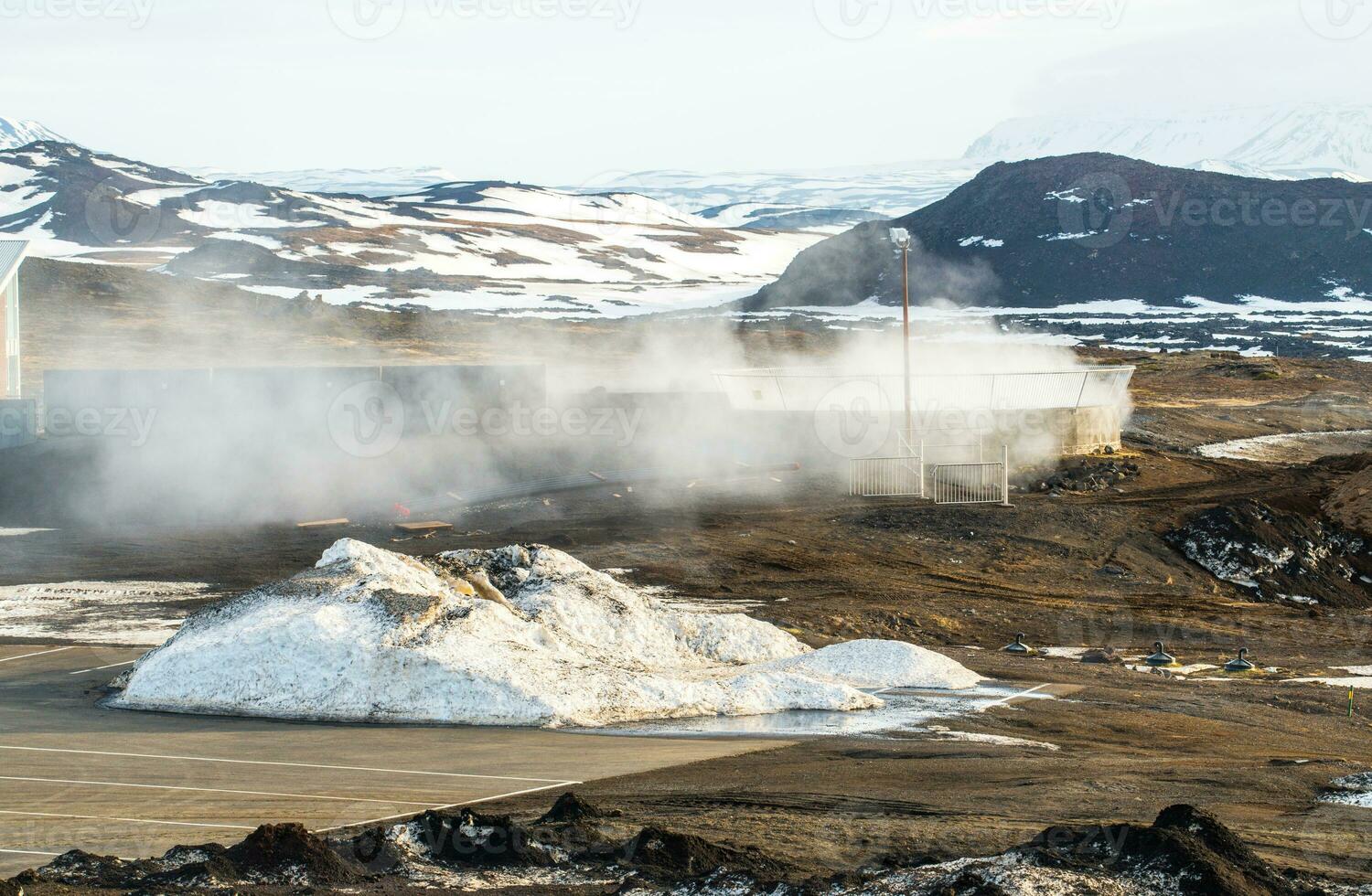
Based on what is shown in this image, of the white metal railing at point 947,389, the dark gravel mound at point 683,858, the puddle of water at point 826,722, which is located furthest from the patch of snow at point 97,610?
the white metal railing at point 947,389

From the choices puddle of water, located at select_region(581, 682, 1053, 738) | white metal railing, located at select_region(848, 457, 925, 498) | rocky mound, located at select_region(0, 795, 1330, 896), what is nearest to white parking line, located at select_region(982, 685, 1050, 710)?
puddle of water, located at select_region(581, 682, 1053, 738)

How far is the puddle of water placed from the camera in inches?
602

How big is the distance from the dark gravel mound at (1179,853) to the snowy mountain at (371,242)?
86.8 metres

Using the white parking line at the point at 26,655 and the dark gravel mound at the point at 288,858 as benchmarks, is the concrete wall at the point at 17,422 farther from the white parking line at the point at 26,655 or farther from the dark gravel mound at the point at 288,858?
the dark gravel mound at the point at 288,858

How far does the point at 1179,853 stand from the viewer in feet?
30.1

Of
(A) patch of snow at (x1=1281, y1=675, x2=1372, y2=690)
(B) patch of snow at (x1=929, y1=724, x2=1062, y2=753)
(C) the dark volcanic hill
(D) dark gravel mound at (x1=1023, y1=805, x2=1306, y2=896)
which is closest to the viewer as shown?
(D) dark gravel mound at (x1=1023, y1=805, x2=1306, y2=896)

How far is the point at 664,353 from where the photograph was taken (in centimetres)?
6619

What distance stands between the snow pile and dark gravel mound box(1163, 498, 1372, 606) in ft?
A: 43.8

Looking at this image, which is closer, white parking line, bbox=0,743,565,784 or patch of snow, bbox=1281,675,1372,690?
white parking line, bbox=0,743,565,784

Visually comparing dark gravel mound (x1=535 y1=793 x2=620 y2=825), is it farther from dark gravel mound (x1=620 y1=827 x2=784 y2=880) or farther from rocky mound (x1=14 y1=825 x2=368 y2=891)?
rocky mound (x1=14 y1=825 x2=368 y2=891)

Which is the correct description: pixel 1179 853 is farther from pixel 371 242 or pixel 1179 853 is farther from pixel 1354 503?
pixel 371 242

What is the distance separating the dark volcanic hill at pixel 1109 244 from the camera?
393 ft

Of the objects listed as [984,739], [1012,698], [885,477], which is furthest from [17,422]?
[984,739]

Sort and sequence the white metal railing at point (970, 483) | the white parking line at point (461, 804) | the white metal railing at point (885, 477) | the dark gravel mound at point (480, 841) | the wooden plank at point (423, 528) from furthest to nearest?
the white metal railing at point (885, 477), the white metal railing at point (970, 483), the wooden plank at point (423, 528), the white parking line at point (461, 804), the dark gravel mound at point (480, 841)
